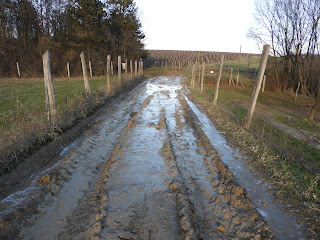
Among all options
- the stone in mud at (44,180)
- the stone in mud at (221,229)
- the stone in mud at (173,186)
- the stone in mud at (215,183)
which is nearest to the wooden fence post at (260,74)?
the stone in mud at (215,183)

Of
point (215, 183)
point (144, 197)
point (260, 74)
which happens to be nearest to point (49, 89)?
point (144, 197)

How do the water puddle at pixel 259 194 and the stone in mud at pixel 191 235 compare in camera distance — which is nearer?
the stone in mud at pixel 191 235

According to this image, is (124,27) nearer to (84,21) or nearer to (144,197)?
(84,21)

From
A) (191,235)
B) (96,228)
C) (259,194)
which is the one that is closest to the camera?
(191,235)

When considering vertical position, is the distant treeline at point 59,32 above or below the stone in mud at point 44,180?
above

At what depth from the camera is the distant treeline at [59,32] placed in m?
28.4

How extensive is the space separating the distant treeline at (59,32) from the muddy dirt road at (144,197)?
25979mm

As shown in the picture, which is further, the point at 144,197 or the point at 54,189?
the point at 54,189

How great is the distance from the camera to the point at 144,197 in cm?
421

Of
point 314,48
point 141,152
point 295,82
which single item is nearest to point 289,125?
point 141,152

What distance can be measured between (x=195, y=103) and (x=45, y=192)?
37.2ft

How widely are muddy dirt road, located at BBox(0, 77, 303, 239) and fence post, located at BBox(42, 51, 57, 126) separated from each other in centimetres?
111

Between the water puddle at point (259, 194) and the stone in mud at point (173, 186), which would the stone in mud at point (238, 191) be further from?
the stone in mud at point (173, 186)

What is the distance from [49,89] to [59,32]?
29.1 meters
